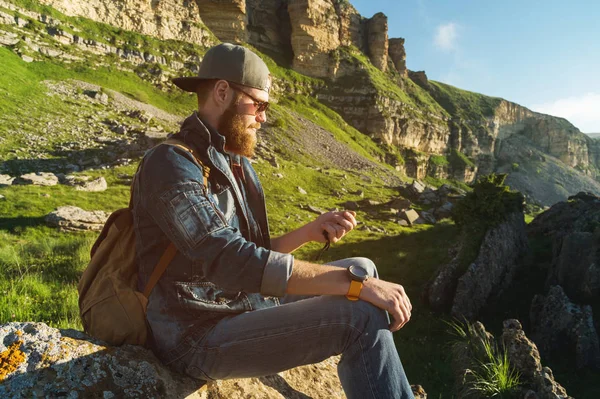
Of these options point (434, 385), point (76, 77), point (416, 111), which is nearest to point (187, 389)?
point (434, 385)

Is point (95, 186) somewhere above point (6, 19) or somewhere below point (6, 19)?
below

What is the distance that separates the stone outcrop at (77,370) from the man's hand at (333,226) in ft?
5.37

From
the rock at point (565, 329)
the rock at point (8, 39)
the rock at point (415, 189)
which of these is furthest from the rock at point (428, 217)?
the rock at point (8, 39)

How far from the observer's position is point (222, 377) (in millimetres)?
2635

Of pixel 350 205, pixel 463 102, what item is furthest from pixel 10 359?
pixel 463 102

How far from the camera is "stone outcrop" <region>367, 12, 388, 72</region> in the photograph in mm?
107750

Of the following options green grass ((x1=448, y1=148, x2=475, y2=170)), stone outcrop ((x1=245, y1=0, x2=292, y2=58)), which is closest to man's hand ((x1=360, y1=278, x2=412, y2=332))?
stone outcrop ((x1=245, y1=0, x2=292, y2=58))

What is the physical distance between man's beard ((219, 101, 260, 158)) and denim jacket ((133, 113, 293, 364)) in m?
0.10

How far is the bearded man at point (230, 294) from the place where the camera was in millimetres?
2324

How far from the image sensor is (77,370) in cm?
227

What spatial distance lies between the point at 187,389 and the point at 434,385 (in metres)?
8.23

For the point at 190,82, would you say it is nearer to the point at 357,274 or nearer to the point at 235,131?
the point at 235,131

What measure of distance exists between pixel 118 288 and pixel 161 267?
372 millimetres

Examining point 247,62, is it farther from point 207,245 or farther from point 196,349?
point 196,349
